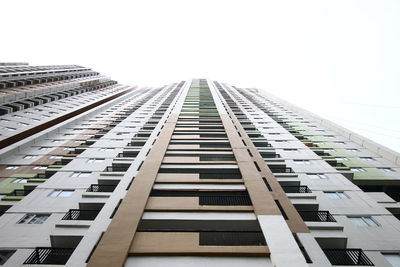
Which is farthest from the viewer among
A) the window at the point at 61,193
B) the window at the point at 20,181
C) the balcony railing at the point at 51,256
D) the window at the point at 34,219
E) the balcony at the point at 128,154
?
the balcony at the point at 128,154

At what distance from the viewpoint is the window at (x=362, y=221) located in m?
16.5

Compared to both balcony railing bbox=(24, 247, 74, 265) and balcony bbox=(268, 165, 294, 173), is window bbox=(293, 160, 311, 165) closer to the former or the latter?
balcony bbox=(268, 165, 294, 173)

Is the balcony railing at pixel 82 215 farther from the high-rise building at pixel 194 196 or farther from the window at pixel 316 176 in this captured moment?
the window at pixel 316 176

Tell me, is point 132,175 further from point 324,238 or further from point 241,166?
point 324,238

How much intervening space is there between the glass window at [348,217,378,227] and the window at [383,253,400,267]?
92.1 inches

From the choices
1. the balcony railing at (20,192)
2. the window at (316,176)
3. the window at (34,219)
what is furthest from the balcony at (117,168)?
the window at (316,176)

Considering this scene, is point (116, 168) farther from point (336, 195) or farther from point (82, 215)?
point (336, 195)

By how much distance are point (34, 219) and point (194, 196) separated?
10.4 m

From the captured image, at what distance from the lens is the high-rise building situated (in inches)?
442

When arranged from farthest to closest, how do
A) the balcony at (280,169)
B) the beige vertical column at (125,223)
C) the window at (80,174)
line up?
the balcony at (280,169) < the window at (80,174) < the beige vertical column at (125,223)

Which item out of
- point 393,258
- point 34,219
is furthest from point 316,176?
point 34,219

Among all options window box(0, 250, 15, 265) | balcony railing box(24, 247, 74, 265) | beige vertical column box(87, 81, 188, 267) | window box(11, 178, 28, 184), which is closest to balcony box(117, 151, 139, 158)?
beige vertical column box(87, 81, 188, 267)

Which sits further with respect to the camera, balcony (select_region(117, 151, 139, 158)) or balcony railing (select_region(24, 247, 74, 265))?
balcony (select_region(117, 151, 139, 158))

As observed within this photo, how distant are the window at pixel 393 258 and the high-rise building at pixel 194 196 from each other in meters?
0.07
